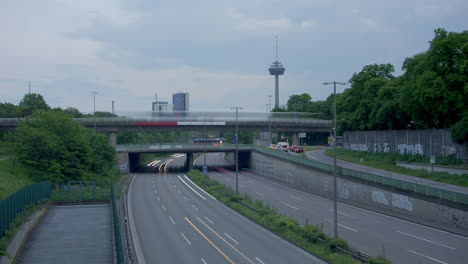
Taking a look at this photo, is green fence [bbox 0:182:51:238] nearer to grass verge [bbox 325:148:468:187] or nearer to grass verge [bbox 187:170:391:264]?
grass verge [bbox 187:170:391:264]

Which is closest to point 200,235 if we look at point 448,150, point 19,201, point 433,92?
point 19,201

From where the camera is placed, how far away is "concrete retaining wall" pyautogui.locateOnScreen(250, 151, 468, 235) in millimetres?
27062

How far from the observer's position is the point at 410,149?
5034cm

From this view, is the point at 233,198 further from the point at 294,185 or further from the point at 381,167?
the point at 381,167

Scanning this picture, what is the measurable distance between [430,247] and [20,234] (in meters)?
23.7

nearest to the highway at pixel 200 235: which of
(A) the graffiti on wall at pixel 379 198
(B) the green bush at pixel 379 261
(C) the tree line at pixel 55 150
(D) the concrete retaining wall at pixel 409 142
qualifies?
(B) the green bush at pixel 379 261

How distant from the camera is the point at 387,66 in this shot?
68.9 m

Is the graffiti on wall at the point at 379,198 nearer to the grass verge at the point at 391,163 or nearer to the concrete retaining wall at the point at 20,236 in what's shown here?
the grass verge at the point at 391,163

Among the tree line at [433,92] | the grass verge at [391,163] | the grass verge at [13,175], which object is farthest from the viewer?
the tree line at [433,92]

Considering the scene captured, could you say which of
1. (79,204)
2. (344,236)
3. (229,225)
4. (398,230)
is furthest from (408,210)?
(79,204)

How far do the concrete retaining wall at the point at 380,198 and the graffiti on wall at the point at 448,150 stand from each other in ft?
43.5

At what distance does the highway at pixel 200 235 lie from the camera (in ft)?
73.5

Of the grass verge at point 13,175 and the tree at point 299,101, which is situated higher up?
the tree at point 299,101

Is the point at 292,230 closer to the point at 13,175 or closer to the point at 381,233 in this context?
the point at 381,233
